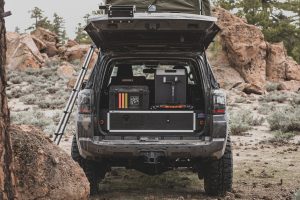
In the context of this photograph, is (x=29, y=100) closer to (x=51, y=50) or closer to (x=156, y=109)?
(x=156, y=109)

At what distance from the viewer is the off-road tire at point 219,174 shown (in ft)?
22.0

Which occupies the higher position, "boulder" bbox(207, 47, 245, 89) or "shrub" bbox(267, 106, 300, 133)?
"shrub" bbox(267, 106, 300, 133)

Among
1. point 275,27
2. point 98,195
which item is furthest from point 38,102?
point 275,27

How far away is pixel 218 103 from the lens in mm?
6438

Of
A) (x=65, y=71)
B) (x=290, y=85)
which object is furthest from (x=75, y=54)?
(x=290, y=85)

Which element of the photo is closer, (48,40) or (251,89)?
(251,89)

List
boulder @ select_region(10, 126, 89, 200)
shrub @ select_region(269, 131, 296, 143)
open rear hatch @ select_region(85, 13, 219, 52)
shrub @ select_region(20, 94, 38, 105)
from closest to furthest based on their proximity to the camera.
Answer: boulder @ select_region(10, 126, 89, 200) < open rear hatch @ select_region(85, 13, 219, 52) < shrub @ select_region(269, 131, 296, 143) < shrub @ select_region(20, 94, 38, 105)

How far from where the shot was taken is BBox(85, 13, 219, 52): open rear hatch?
608 cm

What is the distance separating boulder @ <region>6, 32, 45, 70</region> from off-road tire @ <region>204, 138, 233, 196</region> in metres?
31.9

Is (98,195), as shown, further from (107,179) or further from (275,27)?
(275,27)

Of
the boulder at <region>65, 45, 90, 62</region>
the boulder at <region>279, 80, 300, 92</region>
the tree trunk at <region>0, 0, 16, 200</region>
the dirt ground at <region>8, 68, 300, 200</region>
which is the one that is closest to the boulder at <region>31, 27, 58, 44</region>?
the boulder at <region>65, 45, 90, 62</region>

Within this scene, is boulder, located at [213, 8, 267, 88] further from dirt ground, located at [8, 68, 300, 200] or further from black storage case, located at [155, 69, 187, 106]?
black storage case, located at [155, 69, 187, 106]

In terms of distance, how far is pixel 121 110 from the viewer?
21.9ft

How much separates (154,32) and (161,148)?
1.29 m
